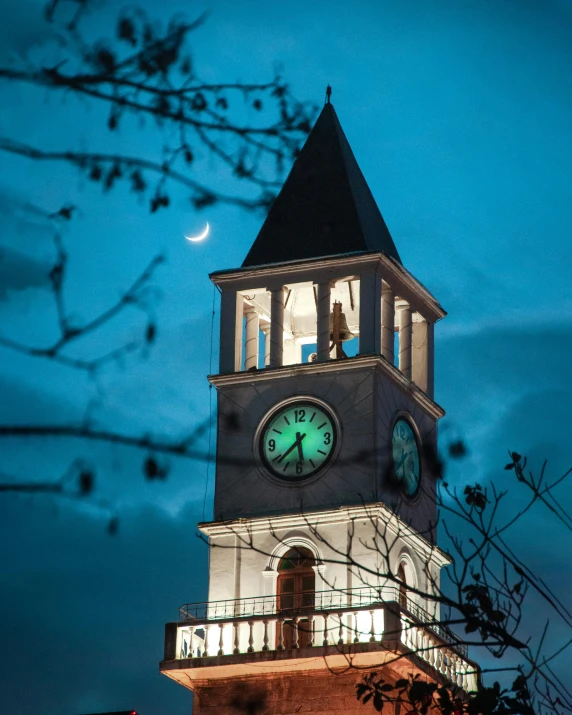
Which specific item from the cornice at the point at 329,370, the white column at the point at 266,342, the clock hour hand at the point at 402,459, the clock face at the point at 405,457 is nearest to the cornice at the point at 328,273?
the white column at the point at 266,342

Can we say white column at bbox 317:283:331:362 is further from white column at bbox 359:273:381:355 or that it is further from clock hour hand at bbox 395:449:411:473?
clock hour hand at bbox 395:449:411:473

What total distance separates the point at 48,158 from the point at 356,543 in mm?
22630

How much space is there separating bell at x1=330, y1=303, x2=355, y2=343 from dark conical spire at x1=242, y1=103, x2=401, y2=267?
1269mm

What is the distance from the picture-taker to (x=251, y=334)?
43.6m

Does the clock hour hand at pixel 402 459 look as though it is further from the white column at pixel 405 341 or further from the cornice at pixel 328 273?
the cornice at pixel 328 273

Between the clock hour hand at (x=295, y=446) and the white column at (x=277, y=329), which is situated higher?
the white column at (x=277, y=329)

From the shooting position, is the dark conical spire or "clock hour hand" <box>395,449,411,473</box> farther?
the dark conical spire

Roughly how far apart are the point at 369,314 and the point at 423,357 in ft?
9.41

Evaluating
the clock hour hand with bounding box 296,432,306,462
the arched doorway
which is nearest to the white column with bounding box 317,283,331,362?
the clock hour hand with bounding box 296,432,306,462

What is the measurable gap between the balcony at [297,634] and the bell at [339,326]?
5894mm

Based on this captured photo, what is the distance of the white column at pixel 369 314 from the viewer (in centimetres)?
4141

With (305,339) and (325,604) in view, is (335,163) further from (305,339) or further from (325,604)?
(325,604)

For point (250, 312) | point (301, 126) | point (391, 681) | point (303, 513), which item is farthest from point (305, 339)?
point (301, 126)

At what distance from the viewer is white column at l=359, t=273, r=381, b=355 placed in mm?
41406
